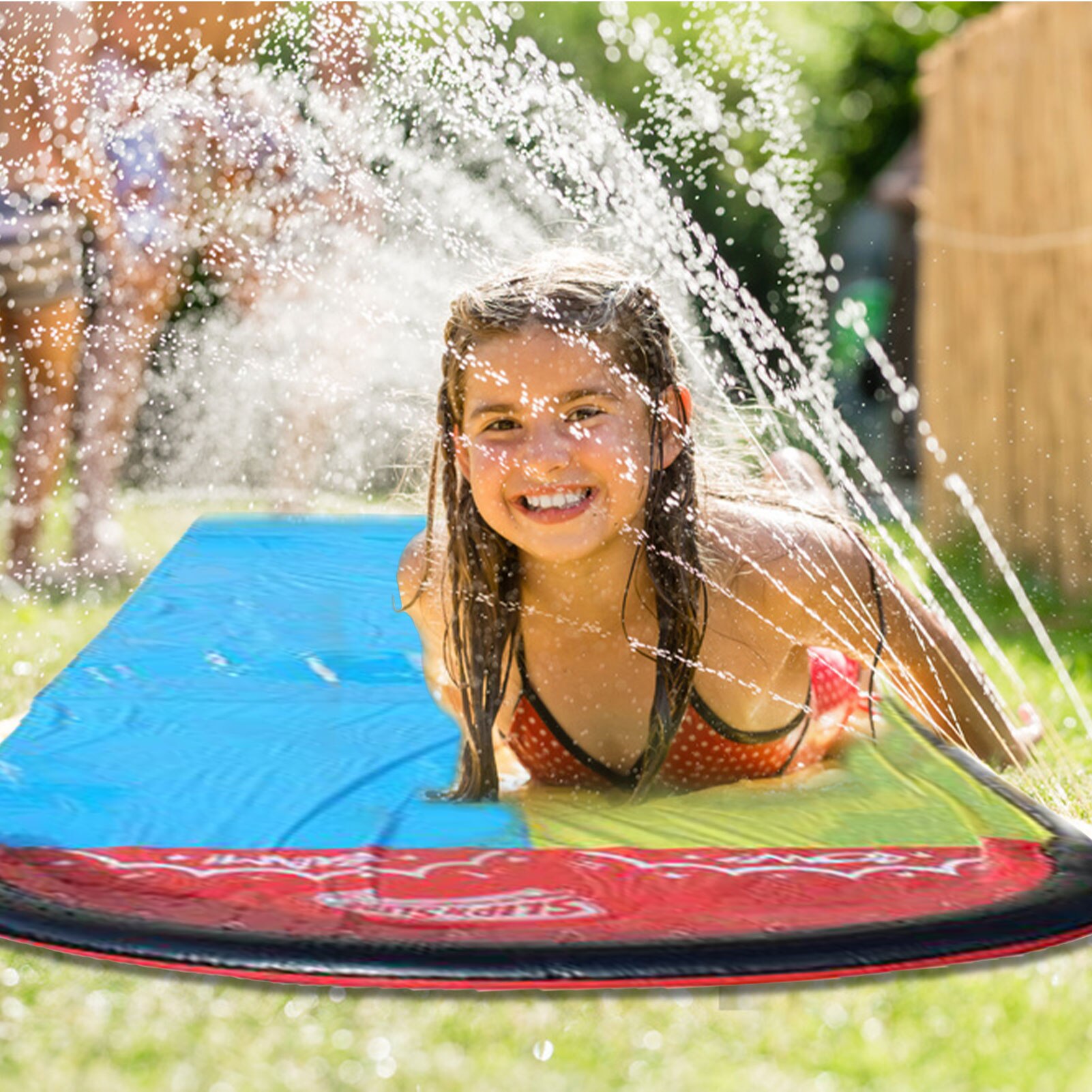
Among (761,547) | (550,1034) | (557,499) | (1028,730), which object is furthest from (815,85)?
(550,1034)

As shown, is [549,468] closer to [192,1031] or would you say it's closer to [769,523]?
[769,523]

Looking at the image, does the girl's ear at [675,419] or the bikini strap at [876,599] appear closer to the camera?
the girl's ear at [675,419]

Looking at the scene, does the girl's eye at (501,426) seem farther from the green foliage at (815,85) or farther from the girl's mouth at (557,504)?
the green foliage at (815,85)

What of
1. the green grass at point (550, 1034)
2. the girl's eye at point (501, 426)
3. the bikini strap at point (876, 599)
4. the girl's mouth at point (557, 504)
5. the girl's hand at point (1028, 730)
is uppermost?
the girl's eye at point (501, 426)

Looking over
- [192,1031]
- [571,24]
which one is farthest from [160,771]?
[571,24]

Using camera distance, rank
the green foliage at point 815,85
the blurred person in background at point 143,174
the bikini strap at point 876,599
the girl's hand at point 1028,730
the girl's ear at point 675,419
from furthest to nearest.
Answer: the green foliage at point 815,85, the blurred person in background at point 143,174, the girl's hand at point 1028,730, the bikini strap at point 876,599, the girl's ear at point 675,419

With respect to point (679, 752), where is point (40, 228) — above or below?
above

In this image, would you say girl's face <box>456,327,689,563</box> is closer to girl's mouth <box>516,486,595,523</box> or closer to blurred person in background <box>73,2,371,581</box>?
girl's mouth <box>516,486,595,523</box>

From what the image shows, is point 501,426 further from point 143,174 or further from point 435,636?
point 143,174

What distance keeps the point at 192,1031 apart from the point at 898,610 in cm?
147

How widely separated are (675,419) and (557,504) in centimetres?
29

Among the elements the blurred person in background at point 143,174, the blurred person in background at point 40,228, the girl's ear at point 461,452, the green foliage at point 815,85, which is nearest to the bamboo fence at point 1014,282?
the blurred person in background at point 143,174

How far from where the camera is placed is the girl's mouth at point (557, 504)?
242 centimetres

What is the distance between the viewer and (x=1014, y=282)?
5309 millimetres
